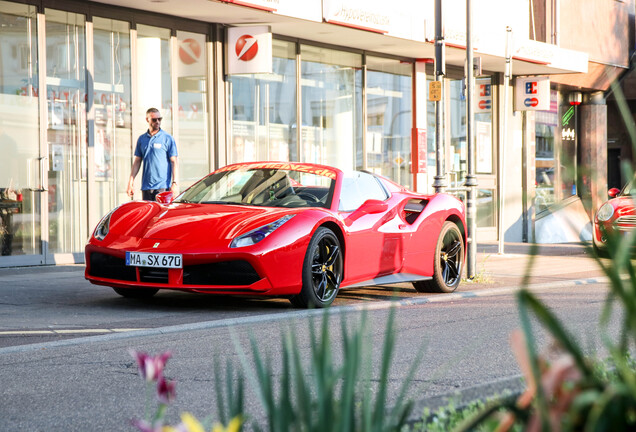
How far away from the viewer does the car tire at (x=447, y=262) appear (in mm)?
9883

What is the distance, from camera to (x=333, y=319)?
7570 mm

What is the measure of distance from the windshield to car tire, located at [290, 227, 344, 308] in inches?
18.8

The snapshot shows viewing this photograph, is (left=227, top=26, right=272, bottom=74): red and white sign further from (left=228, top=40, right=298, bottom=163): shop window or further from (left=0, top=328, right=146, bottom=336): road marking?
(left=0, top=328, right=146, bottom=336): road marking

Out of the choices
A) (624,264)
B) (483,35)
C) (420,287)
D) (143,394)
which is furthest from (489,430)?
(483,35)

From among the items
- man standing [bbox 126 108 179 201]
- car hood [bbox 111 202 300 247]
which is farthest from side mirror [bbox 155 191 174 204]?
man standing [bbox 126 108 179 201]

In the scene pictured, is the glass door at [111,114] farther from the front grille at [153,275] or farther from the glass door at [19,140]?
the front grille at [153,275]

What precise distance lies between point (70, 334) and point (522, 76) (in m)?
17.1

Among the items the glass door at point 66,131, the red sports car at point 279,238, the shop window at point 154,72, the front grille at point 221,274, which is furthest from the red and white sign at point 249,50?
the front grille at point 221,274

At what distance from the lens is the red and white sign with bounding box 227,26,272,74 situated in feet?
48.3

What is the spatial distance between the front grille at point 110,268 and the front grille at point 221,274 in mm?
493

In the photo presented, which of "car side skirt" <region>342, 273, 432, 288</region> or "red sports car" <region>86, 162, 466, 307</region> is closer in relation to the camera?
"red sports car" <region>86, 162, 466, 307</region>

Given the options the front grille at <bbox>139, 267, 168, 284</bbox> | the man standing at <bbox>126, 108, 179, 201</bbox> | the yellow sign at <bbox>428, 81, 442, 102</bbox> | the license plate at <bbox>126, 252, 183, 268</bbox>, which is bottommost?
the front grille at <bbox>139, 267, 168, 284</bbox>

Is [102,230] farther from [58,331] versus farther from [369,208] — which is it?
[369,208]

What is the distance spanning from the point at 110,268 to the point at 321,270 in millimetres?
1702
